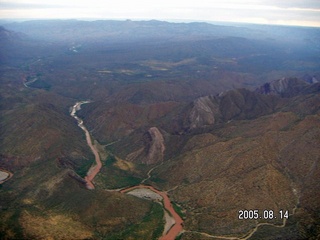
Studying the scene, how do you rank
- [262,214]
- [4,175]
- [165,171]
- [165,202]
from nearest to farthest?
[262,214] → [165,202] → [4,175] → [165,171]

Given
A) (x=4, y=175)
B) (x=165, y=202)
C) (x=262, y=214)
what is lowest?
(x=4, y=175)

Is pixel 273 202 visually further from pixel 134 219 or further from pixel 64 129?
pixel 64 129

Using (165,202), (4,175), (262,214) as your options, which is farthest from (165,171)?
(4,175)

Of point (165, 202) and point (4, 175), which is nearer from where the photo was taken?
point (165, 202)

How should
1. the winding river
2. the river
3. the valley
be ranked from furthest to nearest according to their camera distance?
the river → the winding river → the valley

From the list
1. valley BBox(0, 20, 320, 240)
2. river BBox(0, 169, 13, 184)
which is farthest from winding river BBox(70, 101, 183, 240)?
river BBox(0, 169, 13, 184)

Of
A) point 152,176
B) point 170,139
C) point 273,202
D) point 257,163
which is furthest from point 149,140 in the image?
point 273,202

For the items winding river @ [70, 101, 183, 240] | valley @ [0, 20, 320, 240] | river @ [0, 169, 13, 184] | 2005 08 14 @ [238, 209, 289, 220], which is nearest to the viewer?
valley @ [0, 20, 320, 240]

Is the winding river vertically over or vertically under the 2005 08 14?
under

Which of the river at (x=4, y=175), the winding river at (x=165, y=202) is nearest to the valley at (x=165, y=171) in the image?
the winding river at (x=165, y=202)

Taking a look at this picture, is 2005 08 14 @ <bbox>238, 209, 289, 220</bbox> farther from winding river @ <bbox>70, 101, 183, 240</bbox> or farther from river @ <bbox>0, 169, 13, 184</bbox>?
river @ <bbox>0, 169, 13, 184</bbox>

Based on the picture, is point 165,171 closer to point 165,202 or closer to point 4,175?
point 165,202
